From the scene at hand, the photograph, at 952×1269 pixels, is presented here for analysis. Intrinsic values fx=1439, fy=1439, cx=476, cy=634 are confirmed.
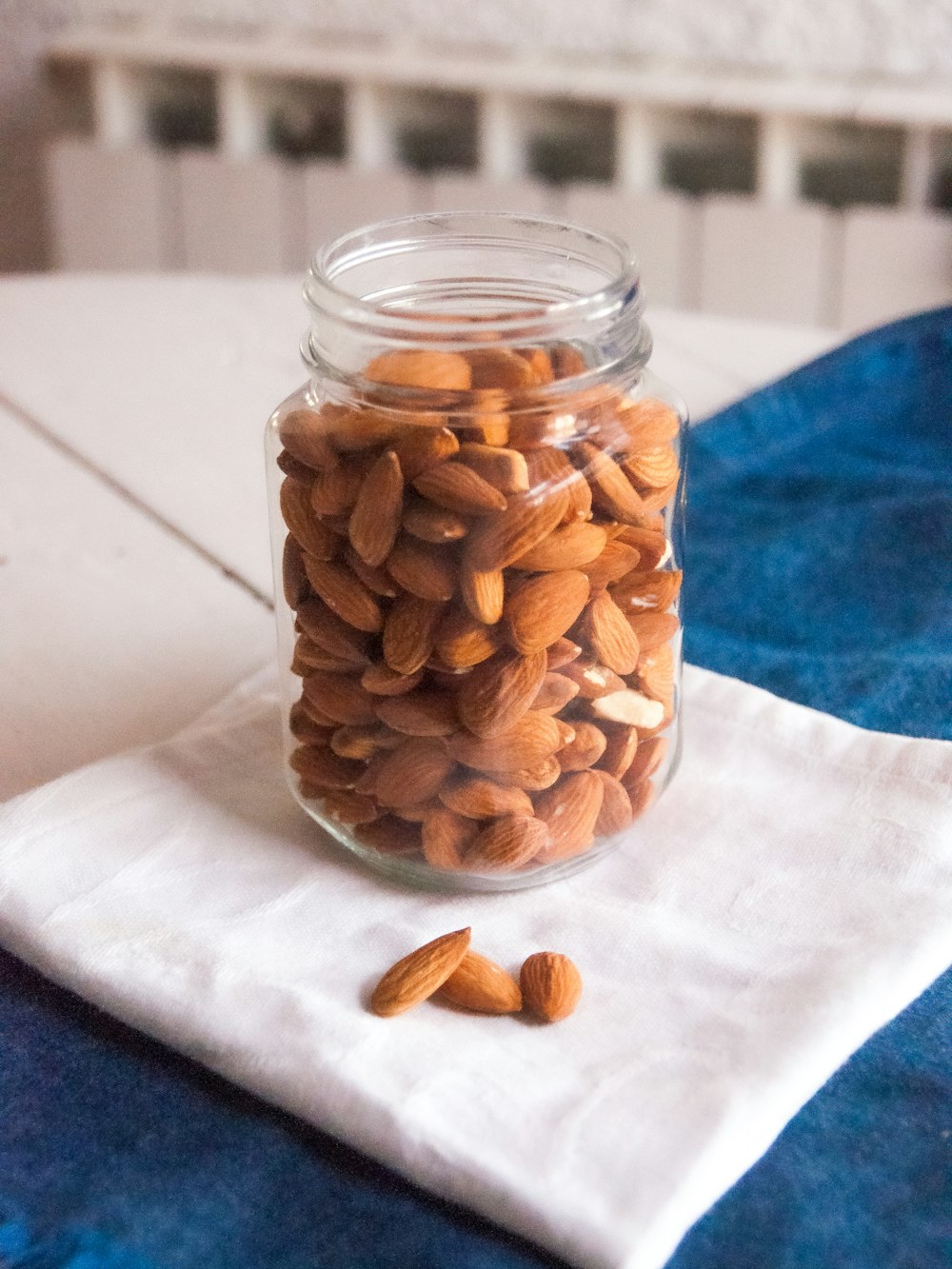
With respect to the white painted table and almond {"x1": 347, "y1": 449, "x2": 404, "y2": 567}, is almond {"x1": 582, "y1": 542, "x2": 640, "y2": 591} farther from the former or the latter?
the white painted table

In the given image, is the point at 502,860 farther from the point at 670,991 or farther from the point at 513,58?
the point at 513,58

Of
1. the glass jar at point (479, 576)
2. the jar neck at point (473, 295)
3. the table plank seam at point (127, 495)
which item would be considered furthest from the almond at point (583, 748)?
the table plank seam at point (127, 495)

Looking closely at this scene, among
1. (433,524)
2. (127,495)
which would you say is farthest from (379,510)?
(127,495)

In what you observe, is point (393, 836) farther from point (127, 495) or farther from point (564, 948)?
point (127, 495)

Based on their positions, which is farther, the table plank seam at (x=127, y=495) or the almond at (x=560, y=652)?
the table plank seam at (x=127, y=495)

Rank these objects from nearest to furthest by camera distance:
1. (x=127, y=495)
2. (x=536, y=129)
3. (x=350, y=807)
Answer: (x=350, y=807)
(x=127, y=495)
(x=536, y=129)

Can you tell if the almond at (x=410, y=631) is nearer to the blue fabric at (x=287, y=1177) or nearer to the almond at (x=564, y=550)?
the almond at (x=564, y=550)

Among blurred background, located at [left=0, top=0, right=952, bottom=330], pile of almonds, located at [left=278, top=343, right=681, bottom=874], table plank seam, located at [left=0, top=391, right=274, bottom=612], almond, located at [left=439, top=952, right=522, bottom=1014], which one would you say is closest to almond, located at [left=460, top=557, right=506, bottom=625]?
pile of almonds, located at [left=278, top=343, right=681, bottom=874]

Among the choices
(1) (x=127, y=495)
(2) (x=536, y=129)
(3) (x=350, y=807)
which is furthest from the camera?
(2) (x=536, y=129)
